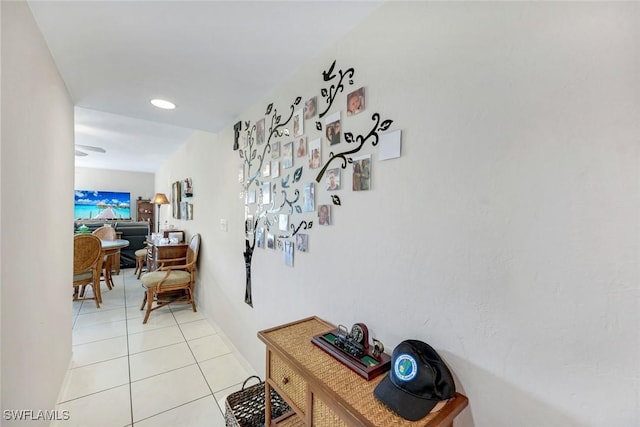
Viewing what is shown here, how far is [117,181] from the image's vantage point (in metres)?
7.02

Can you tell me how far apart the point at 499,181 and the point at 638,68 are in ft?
1.09

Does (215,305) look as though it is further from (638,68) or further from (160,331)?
(638,68)

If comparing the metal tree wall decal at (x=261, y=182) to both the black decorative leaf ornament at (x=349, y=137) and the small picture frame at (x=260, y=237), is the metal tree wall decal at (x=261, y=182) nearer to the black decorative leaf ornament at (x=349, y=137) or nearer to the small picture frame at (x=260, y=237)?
the small picture frame at (x=260, y=237)

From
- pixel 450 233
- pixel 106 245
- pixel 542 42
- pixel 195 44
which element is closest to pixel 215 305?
pixel 106 245

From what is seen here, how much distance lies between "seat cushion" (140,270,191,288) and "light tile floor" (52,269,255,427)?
417 mm

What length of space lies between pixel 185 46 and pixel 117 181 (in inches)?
290

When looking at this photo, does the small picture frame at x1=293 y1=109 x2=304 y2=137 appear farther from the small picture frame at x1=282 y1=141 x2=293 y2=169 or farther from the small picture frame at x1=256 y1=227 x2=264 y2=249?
the small picture frame at x1=256 y1=227 x2=264 y2=249

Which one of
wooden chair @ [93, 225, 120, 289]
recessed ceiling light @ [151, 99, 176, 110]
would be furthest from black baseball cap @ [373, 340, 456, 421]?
wooden chair @ [93, 225, 120, 289]

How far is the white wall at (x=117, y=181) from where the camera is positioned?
663cm

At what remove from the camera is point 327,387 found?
871 mm

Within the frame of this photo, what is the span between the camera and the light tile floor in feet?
5.55

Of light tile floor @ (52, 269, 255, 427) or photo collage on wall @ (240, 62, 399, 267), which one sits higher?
photo collage on wall @ (240, 62, 399, 267)

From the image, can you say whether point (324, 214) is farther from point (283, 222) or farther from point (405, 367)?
point (405, 367)

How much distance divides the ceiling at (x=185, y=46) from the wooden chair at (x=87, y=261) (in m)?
1.93
